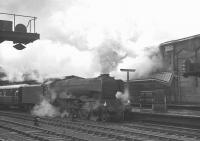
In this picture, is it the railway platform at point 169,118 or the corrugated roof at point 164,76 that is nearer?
the railway platform at point 169,118

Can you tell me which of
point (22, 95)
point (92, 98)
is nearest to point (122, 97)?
point (92, 98)

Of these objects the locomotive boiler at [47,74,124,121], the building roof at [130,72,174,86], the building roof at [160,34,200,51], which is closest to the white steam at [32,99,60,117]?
the locomotive boiler at [47,74,124,121]

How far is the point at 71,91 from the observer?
66.9ft

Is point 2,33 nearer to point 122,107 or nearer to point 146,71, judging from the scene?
point 122,107

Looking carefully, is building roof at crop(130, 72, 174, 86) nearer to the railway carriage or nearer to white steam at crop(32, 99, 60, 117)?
white steam at crop(32, 99, 60, 117)

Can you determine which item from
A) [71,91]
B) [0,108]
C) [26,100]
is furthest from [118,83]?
[0,108]

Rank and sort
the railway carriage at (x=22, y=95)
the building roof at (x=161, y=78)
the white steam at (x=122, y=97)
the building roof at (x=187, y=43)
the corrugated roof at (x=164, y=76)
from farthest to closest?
the corrugated roof at (x=164, y=76), the building roof at (x=161, y=78), the building roof at (x=187, y=43), the railway carriage at (x=22, y=95), the white steam at (x=122, y=97)

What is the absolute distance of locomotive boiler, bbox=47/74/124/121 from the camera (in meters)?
18.3

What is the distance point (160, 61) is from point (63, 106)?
443 inches

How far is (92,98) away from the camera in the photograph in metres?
19.0

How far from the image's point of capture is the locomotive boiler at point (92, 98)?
1830 cm

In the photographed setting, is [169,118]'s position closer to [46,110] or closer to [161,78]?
[46,110]

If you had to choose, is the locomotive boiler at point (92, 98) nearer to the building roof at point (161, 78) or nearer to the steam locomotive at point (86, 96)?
the steam locomotive at point (86, 96)

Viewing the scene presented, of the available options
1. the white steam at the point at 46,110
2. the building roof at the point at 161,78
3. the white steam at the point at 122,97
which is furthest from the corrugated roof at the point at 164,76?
the white steam at the point at 46,110
